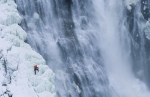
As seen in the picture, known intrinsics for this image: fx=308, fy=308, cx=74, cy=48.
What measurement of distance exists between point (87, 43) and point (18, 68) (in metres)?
10.2

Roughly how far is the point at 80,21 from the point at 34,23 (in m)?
5.20

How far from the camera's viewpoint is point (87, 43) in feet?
95.5

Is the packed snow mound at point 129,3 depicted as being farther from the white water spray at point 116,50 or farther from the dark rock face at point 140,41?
the white water spray at point 116,50

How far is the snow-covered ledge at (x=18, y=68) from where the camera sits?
752 inches

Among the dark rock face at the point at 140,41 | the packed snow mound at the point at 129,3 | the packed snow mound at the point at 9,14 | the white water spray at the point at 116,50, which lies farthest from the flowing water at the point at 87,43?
the packed snow mound at the point at 9,14

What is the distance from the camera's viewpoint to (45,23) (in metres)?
27.1

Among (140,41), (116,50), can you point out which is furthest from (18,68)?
(140,41)

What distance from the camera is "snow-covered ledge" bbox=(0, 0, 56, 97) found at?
19109mm

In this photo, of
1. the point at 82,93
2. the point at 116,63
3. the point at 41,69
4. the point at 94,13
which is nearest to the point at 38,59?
the point at 41,69

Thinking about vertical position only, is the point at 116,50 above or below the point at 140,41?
below

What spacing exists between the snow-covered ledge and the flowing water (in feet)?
10.5

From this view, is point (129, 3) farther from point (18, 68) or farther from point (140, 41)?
point (18, 68)

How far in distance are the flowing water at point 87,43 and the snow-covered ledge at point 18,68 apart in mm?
3194

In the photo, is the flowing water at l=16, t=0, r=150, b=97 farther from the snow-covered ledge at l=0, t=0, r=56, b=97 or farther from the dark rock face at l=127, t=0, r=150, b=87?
the snow-covered ledge at l=0, t=0, r=56, b=97
